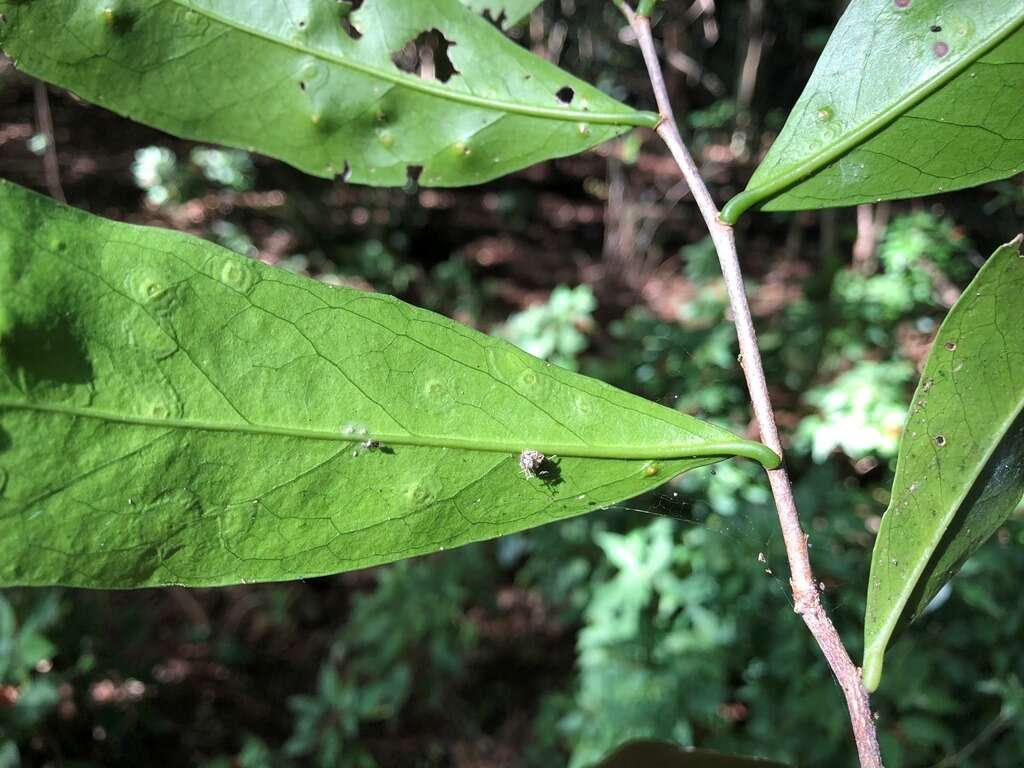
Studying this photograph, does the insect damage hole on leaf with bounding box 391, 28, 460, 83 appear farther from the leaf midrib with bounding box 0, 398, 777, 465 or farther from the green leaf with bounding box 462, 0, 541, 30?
the leaf midrib with bounding box 0, 398, 777, 465

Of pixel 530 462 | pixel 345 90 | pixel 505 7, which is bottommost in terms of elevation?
pixel 530 462

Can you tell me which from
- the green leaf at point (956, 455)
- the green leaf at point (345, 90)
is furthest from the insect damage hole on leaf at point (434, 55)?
the green leaf at point (956, 455)

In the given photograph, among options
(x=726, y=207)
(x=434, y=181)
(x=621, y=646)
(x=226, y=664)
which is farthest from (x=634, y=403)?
(x=226, y=664)

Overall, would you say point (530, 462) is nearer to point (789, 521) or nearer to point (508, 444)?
point (508, 444)

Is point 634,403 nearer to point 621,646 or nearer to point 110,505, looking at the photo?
point 110,505

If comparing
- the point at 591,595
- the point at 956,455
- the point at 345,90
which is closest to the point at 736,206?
the point at 956,455

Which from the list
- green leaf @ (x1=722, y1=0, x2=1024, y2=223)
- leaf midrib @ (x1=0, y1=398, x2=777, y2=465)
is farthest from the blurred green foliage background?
green leaf @ (x1=722, y1=0, x2=1024, y2=223)
